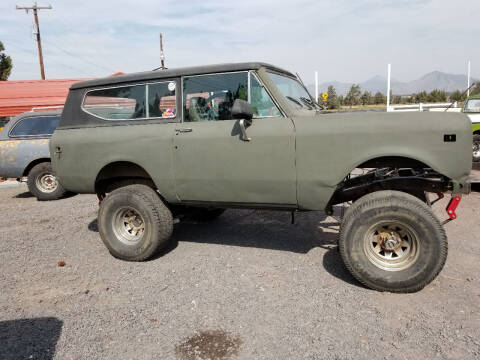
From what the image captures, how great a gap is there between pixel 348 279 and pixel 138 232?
249 centimetres

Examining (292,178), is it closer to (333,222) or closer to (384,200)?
(384,200)

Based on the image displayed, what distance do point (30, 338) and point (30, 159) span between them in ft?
21.0

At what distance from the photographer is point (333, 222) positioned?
5.29 m

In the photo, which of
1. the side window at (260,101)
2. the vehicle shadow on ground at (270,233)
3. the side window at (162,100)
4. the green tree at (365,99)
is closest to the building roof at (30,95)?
the vehicle shadow on ground at (270,233)

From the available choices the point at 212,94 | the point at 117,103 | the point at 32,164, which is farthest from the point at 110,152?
the point at 32,164

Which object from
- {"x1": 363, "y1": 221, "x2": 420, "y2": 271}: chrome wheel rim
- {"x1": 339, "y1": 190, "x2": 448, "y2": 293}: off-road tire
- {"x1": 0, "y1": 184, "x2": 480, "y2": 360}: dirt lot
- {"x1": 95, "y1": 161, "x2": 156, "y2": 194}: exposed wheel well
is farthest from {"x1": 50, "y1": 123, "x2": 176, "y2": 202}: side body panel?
{"x1": 363, "y1": 221, "x2": 420, "y2": 271}: chrome wheel rim

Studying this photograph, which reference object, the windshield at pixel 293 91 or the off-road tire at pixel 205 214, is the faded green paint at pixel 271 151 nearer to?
the windshield at pixel 293 91

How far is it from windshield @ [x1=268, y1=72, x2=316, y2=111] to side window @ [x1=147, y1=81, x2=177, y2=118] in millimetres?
1117

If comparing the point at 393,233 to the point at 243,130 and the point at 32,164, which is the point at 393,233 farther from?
the point at 32,164

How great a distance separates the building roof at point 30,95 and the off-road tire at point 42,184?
1047 centimetres

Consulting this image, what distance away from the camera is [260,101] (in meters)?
3.66

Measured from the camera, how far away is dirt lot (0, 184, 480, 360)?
2566mm

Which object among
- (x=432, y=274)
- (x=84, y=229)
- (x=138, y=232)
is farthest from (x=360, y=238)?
(x=84, y=229)

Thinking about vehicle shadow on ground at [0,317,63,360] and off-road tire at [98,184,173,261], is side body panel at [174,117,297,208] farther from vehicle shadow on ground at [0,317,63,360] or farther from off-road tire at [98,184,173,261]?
vehicle shadow on ground at [0,317,63,360]
